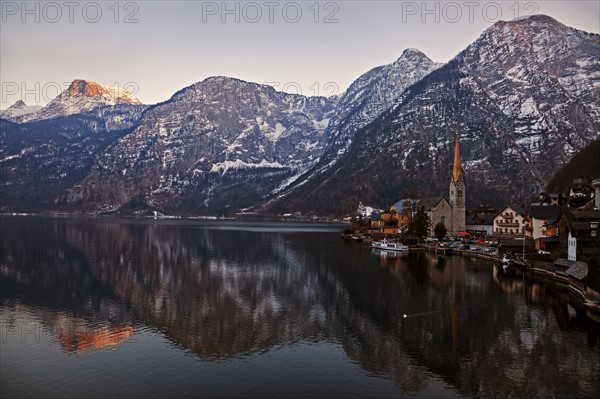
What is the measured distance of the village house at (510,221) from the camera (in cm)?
12650

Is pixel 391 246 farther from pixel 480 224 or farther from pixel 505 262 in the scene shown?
pixel 480 224

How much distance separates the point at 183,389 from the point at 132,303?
29969 mm

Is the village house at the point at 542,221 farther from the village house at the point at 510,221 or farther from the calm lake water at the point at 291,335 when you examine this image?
the calm lake water at the point at 291,335

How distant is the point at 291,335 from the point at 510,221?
9581 centimetres

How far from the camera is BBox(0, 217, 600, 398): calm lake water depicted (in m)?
Result: 35.3

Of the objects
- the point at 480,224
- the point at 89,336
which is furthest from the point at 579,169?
the point at 89,336

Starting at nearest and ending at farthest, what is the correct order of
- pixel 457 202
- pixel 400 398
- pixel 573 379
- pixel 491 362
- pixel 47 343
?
pixel 400 398, pixel 573 379, pixel 491 362, pixel 47 343, pixel 457 202

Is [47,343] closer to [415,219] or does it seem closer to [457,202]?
[415,219]

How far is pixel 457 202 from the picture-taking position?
153 metres

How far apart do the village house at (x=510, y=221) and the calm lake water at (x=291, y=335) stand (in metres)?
45.4

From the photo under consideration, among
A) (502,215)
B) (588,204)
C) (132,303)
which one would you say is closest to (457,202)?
(502,215)

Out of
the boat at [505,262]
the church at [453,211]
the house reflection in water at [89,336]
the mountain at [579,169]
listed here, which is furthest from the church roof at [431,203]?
the house reflection in water at [89,336]

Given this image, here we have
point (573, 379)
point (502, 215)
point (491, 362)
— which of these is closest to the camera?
point (573, 379)

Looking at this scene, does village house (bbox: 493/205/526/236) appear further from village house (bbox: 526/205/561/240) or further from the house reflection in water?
the house reflection in water
